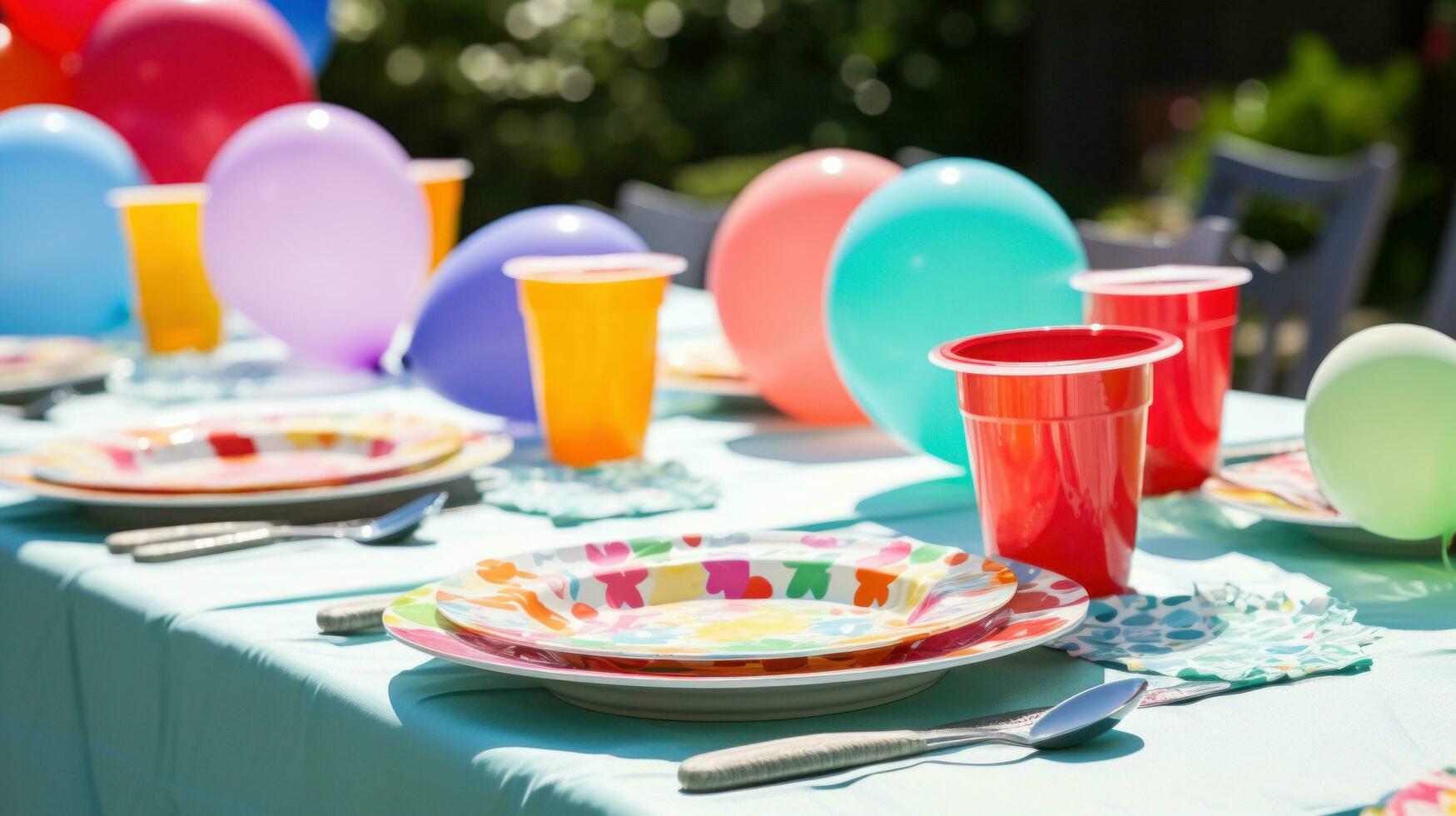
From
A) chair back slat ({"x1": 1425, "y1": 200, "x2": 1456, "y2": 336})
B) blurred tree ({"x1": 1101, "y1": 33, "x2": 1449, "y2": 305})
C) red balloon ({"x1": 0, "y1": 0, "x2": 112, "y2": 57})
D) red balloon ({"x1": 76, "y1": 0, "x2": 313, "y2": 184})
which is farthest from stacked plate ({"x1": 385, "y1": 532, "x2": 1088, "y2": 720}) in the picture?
blurred tree ({"x1": 1101, "y1": 33, "x2": 1449, "y2": 305})

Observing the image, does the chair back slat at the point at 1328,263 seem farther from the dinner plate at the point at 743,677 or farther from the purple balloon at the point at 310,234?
the dinner plate at the point at 743,677

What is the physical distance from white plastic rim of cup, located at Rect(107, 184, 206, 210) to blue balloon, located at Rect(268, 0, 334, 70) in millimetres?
989

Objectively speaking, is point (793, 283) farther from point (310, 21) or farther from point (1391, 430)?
point (310, 21)

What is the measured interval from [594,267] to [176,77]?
4.02ft

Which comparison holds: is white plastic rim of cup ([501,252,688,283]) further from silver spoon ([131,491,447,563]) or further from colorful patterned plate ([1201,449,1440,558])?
colorful patterned plate ([1201,449,1440,558])

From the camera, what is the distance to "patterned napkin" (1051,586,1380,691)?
81cm

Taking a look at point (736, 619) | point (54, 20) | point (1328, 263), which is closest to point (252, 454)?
point (736, 619)

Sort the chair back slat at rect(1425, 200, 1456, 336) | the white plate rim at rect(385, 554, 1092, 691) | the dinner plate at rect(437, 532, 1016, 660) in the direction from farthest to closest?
the chair back slat at rect(1425, 200, 1456, 336) < the dinner plate at rect(437, 532, 1016, 660) < the white plate rim at rect(385, 554, 1092, 691)

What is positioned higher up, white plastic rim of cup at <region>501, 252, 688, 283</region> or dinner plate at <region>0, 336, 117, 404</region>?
white plastic rim of cup at <region>501, 252, 688, 283</region>

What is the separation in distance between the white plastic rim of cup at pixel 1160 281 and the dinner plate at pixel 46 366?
1.12 meters

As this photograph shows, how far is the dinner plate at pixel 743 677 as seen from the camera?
729 mm

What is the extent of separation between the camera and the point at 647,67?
7.62m

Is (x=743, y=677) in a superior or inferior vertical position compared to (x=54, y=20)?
inferior

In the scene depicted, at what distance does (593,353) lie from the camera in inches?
53.2
